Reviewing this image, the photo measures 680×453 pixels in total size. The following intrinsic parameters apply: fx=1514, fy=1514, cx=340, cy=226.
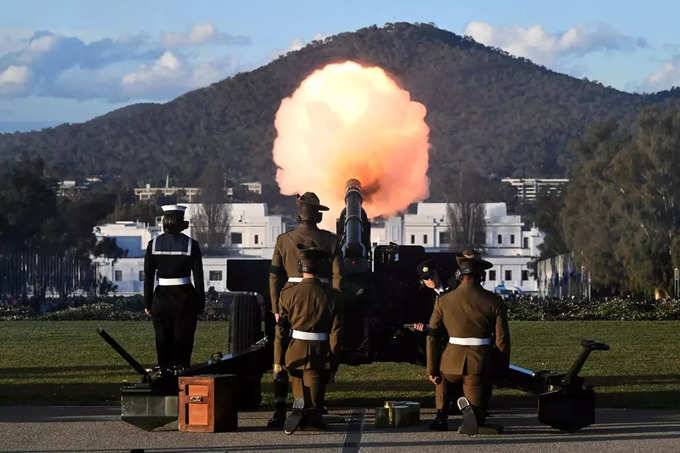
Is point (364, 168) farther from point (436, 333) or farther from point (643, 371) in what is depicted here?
point (436, 333)

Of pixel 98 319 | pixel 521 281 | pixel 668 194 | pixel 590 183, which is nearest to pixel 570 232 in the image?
→ pixel 590 183

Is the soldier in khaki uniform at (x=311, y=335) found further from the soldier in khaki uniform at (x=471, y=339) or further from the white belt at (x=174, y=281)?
the white belt at (x=174, y=281)

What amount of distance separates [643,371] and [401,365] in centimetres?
405

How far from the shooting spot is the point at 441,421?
49.5 feet

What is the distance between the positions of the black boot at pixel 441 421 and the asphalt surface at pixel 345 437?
0.09 metres

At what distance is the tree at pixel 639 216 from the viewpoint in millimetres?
84000

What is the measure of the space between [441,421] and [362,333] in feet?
7.11

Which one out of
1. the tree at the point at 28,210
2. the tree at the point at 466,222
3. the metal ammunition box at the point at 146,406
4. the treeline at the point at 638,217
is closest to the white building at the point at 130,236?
the tree at the point at 28,210

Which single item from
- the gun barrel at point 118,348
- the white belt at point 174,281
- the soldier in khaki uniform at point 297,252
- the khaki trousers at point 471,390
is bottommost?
the khaki trousers at point 471,390

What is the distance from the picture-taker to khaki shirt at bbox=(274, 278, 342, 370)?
14.9 metres

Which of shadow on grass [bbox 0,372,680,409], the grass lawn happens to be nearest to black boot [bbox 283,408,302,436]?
shadow on grass [bbox 0,372,680,409]

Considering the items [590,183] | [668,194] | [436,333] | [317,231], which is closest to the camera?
[436,333]

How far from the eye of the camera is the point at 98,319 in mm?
52438

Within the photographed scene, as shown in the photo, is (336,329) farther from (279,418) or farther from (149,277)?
(149,277)
